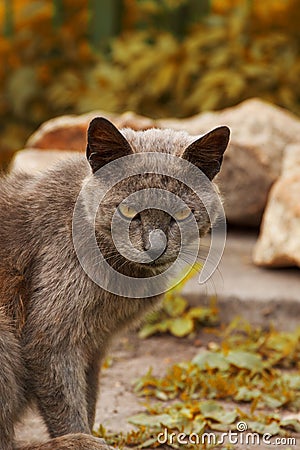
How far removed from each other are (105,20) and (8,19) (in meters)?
1.22

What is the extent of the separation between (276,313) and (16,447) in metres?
2.43

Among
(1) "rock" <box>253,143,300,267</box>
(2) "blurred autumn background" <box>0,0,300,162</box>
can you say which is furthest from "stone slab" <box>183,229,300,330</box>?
(2) "blurred autumn background" <box>0,0,300,162</box>

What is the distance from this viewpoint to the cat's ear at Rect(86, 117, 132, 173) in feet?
10.9

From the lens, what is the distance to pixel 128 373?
16.6 feet

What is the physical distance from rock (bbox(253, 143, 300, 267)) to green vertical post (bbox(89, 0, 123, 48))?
4.12 meters

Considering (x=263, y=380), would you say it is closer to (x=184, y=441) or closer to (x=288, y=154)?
Result: (x=184, y=441)

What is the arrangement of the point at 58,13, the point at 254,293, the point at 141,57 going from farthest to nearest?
the point at 58,13 < the point at 141,57 < the point at 254,293

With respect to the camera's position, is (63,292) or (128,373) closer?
(63,292)

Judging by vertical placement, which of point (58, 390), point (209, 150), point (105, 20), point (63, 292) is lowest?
point (58, 390)

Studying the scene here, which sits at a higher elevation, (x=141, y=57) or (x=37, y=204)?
(x=141, y=57)

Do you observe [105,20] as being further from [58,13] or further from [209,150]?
[209,150]

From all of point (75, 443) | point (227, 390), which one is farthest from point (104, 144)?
point (227, 390)

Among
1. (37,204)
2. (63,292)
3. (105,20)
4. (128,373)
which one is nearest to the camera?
(63,292)

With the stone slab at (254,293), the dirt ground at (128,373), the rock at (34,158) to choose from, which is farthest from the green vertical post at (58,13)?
the dirt ground at (128,373)
